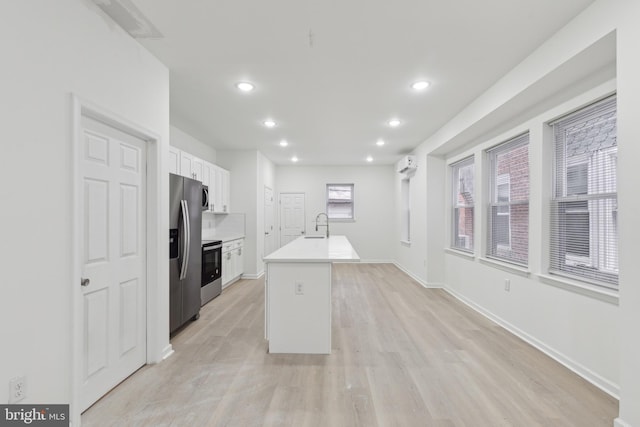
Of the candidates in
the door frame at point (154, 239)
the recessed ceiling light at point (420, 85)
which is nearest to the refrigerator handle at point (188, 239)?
the door frame at point (154, 239)

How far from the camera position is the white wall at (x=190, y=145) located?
4.60 m

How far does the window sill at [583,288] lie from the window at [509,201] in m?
0.51

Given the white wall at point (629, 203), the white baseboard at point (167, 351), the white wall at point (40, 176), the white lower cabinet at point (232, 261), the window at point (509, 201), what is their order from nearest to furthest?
the white wall at point (40, 176) < the white wall at point (629, 203) < the white baseboard at point (167, 351) < the window at point (509, 201) < the white lower cabinet at point (232, 261)

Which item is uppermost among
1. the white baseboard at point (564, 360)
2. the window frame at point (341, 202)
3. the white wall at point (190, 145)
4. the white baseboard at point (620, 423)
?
the white wall at point (190, 145)

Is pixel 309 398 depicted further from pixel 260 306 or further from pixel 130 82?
pixel 130 82

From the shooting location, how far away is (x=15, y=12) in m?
1.39

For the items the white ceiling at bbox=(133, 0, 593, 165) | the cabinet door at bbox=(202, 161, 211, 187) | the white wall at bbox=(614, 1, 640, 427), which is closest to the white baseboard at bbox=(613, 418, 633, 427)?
the white wall at bbox=(614, 1, 640, 427)

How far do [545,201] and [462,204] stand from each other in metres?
2.01

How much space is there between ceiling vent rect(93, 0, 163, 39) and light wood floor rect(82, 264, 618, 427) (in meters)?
2.62

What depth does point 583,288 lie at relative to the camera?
2361 millimetres

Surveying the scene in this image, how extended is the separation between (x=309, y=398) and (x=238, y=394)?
1.67 feet

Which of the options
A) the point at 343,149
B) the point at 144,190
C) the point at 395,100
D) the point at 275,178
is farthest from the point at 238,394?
the point at 275,178

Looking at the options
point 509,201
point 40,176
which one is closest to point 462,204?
point 509,201

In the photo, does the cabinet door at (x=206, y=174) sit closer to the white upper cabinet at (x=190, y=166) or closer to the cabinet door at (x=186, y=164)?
the white upper cabinet at (x=190, y=166)
